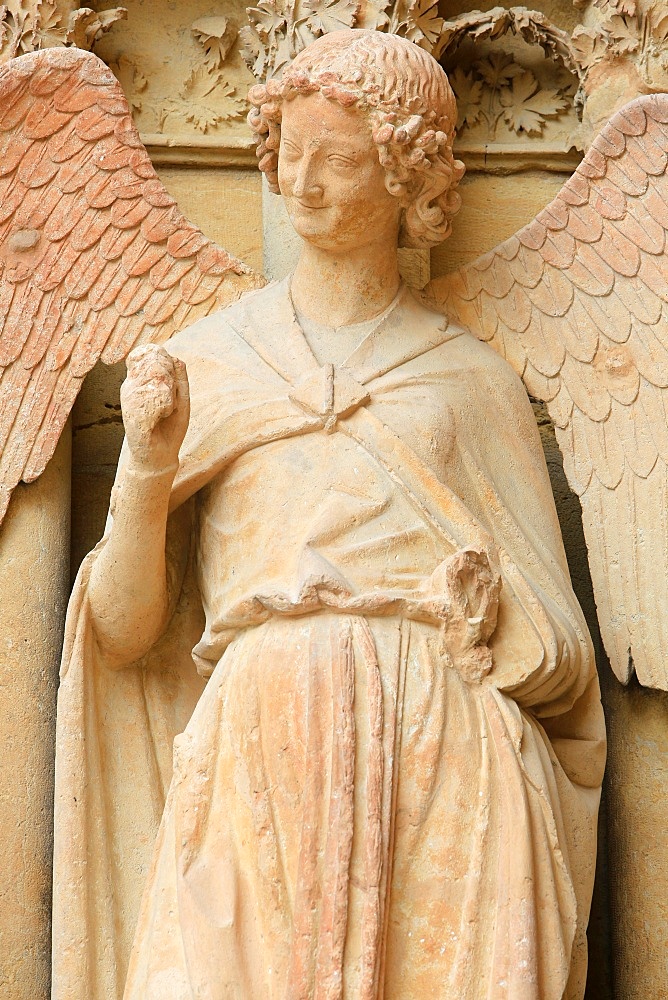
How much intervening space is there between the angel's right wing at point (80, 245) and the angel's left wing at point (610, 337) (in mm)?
645

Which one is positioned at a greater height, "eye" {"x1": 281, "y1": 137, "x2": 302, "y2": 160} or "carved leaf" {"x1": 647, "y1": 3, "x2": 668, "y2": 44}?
"carved leaf" {"x1": 647, "y1": 3, "x2": 668, "y2": 44}

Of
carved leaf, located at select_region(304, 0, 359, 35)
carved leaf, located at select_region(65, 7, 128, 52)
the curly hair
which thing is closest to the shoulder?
the curly hair

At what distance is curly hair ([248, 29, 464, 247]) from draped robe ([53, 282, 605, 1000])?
0.28m

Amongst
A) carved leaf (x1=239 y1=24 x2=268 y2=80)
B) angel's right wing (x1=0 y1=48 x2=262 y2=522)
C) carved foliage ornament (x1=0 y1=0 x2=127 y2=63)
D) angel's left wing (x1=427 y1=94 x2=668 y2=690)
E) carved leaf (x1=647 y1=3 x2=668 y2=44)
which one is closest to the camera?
angel's left wing (x1=427 y1=94 x2=668 y2=690)

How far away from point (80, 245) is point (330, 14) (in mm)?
899

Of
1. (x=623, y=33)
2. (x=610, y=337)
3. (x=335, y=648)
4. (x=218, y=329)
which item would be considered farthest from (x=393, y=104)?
(x=335, y=648)

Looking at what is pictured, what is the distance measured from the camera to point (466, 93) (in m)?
5.98

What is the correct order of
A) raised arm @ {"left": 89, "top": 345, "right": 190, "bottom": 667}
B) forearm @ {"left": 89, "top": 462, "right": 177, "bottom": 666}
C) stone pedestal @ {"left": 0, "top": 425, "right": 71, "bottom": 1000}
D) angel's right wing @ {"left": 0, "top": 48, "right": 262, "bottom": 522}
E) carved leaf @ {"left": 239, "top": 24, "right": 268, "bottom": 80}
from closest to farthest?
raised arm @ {"left": 89, "top": 345, "right": 190, "bottom": 667}, forearm @ {"left": 89, "top": 462, "right": 177, "bottom": 666}, stone pedestal @ {"left": 0, "top": 425, "right": 71, "bottom": 1000}, angel's right wing @ {"left": 0, "top": 48, "right": 262, "bottom": 522}, carved leaf @ {"left": 239, "top": 24, "right": 268, "bottom": 80}

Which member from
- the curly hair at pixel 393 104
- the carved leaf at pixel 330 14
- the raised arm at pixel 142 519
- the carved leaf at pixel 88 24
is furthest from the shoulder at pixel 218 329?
the carved leaf at pixel 88 24

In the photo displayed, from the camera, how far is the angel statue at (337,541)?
4.36m

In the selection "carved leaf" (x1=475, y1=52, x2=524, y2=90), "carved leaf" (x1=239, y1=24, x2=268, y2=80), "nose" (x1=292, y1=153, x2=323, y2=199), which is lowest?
"carved leaf" (x1=475, y1=52, x2=524, y2=90)

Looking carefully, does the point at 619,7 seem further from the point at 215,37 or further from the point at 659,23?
the point at 215,37

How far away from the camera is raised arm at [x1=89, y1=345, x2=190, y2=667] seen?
4480mm

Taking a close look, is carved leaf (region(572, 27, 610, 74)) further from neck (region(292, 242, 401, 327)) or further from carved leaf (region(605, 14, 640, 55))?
neck (region(292, 242, 401, 327))
